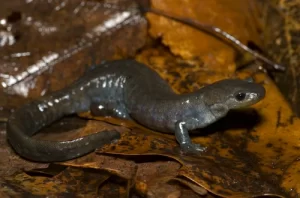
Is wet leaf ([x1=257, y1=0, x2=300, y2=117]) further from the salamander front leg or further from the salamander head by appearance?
the salamander front leg

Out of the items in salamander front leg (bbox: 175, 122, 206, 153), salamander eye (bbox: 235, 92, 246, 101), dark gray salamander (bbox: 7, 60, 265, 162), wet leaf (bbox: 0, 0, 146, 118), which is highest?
wet leaf (bbox: 0, 0, 146, 118)

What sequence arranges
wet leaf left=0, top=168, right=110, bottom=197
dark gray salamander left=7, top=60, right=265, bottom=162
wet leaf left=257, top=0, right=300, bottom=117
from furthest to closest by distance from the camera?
wet leaf left=257, top=0, right=300, bottom=117 < dark gray salamander left=7, top=60, right=265, bottom=162 < wet leaf left=0, top=168, right=110, bottom=197

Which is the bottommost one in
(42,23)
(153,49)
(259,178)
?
(259,178)

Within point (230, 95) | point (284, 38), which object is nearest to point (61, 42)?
point (230, 95)

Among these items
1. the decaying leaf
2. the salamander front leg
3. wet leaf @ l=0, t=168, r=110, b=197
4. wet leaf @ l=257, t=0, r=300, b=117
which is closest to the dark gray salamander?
the salamander front leg

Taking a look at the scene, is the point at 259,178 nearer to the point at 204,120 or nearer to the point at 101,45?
the point at 204,120

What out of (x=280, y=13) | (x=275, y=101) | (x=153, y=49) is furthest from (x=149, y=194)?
(x=280, y=13)

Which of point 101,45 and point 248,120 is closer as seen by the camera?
point 248,120
